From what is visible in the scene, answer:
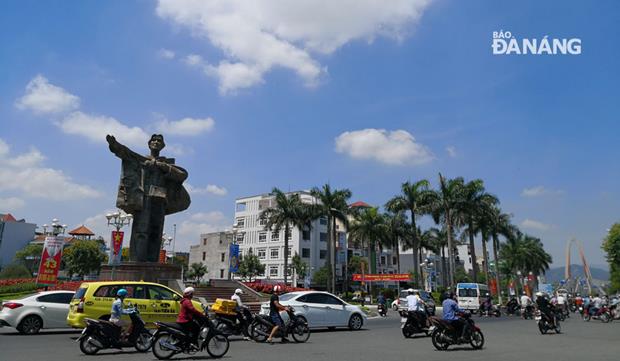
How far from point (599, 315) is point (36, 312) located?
91.2 ft

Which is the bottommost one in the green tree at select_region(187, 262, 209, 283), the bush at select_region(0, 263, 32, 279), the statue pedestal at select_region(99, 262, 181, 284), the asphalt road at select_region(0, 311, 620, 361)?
the asphalt road at select_region(0, 311, 620, 361)

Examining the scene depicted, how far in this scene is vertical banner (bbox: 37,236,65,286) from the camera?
27.9m

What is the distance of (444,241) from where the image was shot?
222 feet

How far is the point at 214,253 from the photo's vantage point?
82688 millimetres

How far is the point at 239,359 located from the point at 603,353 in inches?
343

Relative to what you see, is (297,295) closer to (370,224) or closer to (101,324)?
(101,324)

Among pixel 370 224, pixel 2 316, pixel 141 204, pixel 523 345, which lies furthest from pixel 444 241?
pixel 2 316

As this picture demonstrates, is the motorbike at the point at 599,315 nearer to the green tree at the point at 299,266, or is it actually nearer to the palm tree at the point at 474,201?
the palm tree at the point at 474,201

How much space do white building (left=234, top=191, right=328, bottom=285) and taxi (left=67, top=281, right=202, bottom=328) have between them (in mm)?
59525

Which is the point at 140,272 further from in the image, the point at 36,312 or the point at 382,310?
the point at 382,310

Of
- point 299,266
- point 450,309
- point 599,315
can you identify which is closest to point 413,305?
point 450,309

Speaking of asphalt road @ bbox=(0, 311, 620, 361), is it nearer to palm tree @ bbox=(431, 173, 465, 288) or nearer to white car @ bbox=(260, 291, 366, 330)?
white car @ bbox=(260, 291, 366, 330)

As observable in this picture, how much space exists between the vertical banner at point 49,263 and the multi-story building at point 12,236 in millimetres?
74925

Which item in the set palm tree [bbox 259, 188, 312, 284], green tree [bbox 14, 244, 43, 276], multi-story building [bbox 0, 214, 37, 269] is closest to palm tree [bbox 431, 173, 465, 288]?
palm tree [bbox 259, 188, 312, 284]
